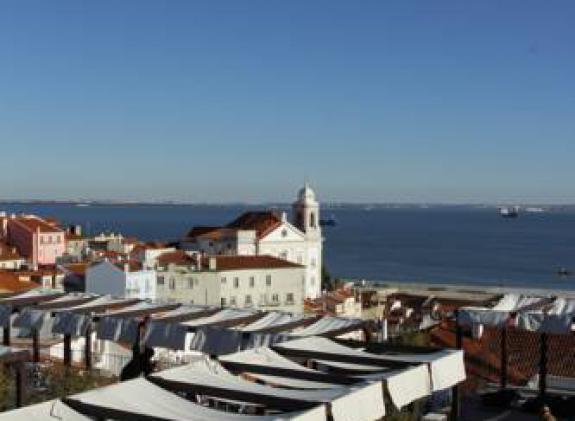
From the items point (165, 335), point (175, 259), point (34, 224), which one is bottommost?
point (175, 259)

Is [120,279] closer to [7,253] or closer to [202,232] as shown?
[7,253]

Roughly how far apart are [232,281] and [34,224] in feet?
76.8

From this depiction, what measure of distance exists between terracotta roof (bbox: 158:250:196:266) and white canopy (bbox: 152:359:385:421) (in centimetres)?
4831

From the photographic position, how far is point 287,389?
7840 millimetres

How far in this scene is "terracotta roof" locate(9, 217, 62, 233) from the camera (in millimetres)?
73688

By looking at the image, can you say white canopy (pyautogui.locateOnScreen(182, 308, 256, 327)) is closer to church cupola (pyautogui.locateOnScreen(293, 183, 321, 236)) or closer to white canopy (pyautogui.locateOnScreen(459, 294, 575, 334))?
white canopy (pyautogui.locateOnScreen(459, 294, 575, 334))

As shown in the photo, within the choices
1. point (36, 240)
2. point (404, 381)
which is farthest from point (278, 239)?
point (404, 381)

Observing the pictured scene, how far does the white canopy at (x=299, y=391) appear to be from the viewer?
22.9ft

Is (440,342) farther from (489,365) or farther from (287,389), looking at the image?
(287,389)

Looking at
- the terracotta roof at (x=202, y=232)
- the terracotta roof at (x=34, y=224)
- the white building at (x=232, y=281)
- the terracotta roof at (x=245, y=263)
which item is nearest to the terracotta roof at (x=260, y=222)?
the terracotta roof at (x=202, y=232)

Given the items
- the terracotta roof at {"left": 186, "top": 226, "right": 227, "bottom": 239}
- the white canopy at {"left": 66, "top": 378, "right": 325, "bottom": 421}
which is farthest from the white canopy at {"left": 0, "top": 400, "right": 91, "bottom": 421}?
the terracotta roof at {"left": 186, "top": 226, "right": 227, "bottom": 239}

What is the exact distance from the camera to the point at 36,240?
7275 centimetres

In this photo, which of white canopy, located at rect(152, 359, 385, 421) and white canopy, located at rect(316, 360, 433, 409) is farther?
white canopy, located at rect(316, 360, 433, 409)

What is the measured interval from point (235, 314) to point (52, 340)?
27.4 ft
